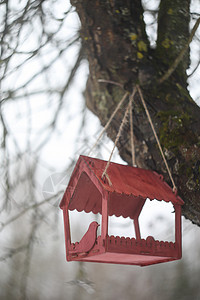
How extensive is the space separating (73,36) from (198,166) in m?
1.06

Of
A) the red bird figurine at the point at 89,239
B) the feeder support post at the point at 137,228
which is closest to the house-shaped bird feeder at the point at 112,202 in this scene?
the red bird figurine at the point at 89,239

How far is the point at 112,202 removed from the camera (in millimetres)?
1349

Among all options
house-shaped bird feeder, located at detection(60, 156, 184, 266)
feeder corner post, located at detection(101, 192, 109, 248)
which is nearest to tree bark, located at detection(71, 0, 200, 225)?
house-shaped bird feeder, located at detection(60, 156, 184, 266)

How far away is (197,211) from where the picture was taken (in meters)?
1.25

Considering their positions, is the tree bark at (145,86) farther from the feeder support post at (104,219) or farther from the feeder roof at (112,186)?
the feeder support post at (104,219)

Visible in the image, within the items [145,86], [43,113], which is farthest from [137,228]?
[43,113]

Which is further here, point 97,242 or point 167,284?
point 167,284

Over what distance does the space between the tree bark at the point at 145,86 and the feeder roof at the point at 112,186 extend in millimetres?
76

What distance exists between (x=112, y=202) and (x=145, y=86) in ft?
1.28

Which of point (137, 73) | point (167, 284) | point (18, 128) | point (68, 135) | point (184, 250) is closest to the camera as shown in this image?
point (137, 73)

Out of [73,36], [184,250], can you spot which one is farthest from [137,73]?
[184,250]

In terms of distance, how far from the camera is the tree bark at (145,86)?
1.26 metres

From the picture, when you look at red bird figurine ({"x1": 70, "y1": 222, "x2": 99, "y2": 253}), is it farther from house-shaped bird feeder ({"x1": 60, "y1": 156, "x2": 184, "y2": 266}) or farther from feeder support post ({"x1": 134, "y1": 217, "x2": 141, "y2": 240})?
feeder support post ({"x1": 134, "y1": 217, "x2": 141, "y2": 240})

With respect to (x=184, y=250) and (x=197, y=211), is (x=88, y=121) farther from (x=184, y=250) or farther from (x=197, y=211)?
(x=184, y=250)
